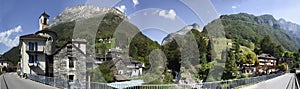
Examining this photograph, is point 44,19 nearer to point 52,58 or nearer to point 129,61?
point 52,58

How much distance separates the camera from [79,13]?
29.9ft

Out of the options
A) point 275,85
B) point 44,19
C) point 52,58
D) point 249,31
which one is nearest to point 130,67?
point 52,58

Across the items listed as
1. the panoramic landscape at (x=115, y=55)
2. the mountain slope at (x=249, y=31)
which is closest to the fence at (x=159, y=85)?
the panoramic landscape at (x=115, y=55)

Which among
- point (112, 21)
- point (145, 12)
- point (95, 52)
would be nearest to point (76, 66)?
point (95, 52)

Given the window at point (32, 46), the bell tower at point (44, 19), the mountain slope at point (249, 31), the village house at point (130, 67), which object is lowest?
the village house at point (130, 67)

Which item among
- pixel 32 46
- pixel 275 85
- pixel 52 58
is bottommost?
pixel 275 85

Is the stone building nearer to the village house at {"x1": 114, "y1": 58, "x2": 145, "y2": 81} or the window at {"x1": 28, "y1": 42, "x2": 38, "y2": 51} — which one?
the window at {"x1": 28, "y1": 42, "x2": 38, "y2": 51}

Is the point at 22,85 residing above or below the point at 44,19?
below

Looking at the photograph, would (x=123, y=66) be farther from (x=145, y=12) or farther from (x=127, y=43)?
(x=145, y=12)

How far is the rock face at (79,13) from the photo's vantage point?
8375 mm

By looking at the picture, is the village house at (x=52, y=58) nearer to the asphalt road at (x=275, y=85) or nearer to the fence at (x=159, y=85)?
the fence at (x=159, y=85)

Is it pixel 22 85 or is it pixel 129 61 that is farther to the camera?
pixel 129 61

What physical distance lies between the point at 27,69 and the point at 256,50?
44586mm

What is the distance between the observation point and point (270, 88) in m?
7.31
